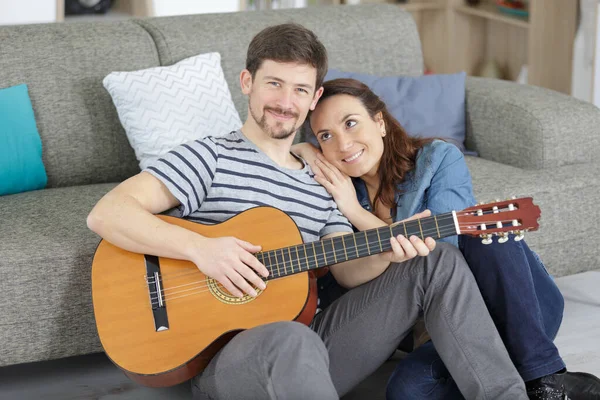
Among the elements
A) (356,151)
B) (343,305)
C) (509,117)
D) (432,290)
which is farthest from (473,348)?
(509,117)

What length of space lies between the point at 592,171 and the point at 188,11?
2055 mm

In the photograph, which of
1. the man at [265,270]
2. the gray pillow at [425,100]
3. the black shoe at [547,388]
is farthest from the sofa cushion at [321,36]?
the black shoe at [547,388]

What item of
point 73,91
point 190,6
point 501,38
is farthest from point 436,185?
point 501,38

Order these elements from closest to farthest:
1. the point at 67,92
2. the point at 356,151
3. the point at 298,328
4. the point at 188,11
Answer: the point at 298,328
the point at 356,151
the point at 67,92
the point at 188,11

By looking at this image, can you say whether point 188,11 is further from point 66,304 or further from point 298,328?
point 298,328

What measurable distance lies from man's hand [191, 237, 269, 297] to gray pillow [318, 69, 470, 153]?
1.13 meters

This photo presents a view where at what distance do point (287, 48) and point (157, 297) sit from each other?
1.90ft

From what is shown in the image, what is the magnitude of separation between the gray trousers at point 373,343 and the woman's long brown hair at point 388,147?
0.25 metres

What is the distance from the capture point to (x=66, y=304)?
2041 mm

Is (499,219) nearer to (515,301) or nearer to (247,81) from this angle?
(515,301)

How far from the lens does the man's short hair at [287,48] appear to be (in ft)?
→ 5.88

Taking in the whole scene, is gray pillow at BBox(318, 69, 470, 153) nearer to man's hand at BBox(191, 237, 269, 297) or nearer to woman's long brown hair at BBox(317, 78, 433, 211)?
woman's long brown hair at BBox(317, 78, 433, 211)

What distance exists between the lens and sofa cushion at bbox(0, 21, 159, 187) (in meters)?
2.47

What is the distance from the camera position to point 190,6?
385 centimetres
